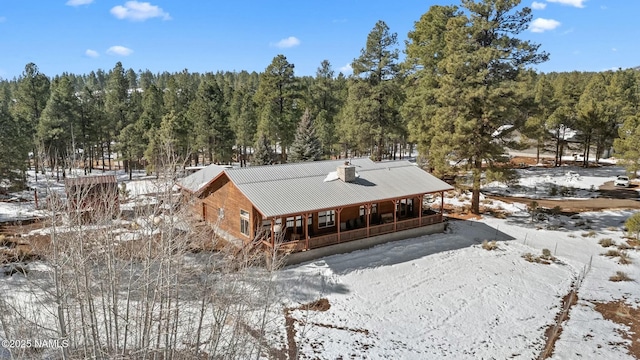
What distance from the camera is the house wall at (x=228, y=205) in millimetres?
21920

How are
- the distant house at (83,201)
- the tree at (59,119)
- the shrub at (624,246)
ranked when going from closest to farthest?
the distant house at (83,201) < the shrub at (624,246) < the tree at (59,119)

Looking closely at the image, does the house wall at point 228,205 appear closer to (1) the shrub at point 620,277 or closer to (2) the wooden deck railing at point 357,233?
(2) the wooden deck railing at point 357,233

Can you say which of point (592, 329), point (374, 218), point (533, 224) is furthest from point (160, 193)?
point (533, 224)

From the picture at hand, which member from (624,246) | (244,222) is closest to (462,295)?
(244,222)

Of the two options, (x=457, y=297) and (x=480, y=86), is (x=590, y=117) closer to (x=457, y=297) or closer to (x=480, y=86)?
(x=480, y=86)

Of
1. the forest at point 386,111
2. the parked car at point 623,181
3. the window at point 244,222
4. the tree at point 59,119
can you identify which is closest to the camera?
the window at point 244,222

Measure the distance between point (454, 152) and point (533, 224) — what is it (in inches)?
277

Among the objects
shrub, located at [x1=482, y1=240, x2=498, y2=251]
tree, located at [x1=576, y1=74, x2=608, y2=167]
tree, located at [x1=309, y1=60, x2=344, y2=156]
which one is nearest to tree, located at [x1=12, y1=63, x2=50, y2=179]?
tree, located at [x1=309, y1=60, x2=344, y2=156]

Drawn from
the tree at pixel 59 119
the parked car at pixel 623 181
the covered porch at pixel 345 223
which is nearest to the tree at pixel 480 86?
the covered porch at pixel 345 223

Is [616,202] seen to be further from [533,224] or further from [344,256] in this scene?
[344,256]

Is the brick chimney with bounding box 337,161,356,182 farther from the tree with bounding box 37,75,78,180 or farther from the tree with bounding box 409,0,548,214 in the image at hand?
the tree with bounding box 37,75,78,180

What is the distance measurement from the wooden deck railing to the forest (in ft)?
15.5

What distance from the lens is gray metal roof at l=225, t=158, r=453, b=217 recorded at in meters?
21.0

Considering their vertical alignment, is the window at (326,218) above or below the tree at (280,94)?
below
